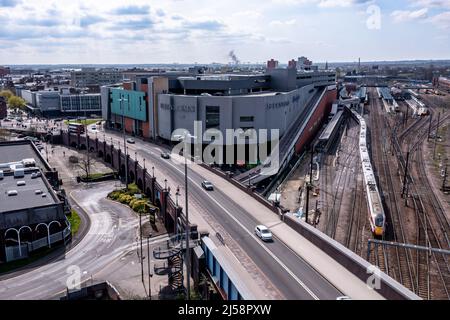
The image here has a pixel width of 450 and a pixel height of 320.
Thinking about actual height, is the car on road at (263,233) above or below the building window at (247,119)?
below

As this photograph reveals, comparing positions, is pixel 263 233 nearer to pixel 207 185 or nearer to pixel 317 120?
pixel 207 185

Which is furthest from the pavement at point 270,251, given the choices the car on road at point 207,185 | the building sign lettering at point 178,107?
the building sign lettering at point 178,107

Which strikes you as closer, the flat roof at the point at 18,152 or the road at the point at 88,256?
the road at the point at 88,256

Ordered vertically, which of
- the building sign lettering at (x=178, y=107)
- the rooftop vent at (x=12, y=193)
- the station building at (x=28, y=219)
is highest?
the building sign lettering at (x=178, y=107)

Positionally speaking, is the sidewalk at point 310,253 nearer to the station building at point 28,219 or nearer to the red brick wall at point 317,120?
the station building at point 28,219

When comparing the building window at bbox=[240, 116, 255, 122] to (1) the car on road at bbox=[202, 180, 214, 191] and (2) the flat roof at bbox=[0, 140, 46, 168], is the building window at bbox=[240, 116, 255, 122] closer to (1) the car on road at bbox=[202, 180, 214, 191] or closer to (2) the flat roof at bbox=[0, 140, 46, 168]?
(1) the car on road at bbox=[202, 180, 214, 191]

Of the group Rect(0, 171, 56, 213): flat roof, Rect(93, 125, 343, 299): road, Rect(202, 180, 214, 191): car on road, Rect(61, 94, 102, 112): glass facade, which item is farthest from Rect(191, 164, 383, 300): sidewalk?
Rect(61, 94, 102, 112): glass facade
